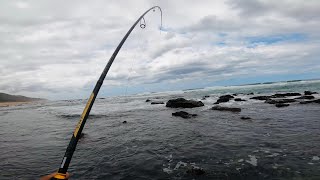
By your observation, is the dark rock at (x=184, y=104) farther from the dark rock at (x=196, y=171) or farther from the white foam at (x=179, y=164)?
the dark rock at (x=196, y=171)

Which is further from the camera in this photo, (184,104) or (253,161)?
(184,104)

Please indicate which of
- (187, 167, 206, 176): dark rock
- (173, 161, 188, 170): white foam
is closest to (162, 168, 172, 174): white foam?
(173, 161, 188, 170): white foam

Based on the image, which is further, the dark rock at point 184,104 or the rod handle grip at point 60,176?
the dark rock at point 184,104

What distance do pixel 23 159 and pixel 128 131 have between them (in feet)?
26.3

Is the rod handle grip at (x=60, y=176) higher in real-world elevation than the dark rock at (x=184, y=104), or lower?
higher

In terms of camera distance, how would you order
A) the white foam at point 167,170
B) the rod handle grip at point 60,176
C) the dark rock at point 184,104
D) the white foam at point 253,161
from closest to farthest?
the rod handle grip at point 60,176 → the white foam at point 167,170 → the white foam at point 253,161 → the dark rock at point 184,104

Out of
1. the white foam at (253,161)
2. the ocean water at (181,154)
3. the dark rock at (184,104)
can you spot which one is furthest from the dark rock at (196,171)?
the dark rock at (184,104)

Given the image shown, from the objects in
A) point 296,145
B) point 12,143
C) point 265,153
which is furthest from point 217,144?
point 12,143

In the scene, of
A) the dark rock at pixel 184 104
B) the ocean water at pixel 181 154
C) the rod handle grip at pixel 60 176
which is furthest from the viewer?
the dark rock at pixel 184 104

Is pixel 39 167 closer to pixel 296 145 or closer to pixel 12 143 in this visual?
pixel 12 143

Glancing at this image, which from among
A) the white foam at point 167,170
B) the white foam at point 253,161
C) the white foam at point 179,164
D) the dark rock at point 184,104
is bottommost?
the white foam at point 167,170

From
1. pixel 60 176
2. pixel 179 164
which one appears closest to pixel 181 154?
pixel 179 164

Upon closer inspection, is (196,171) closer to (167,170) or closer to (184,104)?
(167,170)

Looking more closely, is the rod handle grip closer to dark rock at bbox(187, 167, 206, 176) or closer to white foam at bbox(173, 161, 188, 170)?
dark rock at bbox(187, 167, 206, 176)
